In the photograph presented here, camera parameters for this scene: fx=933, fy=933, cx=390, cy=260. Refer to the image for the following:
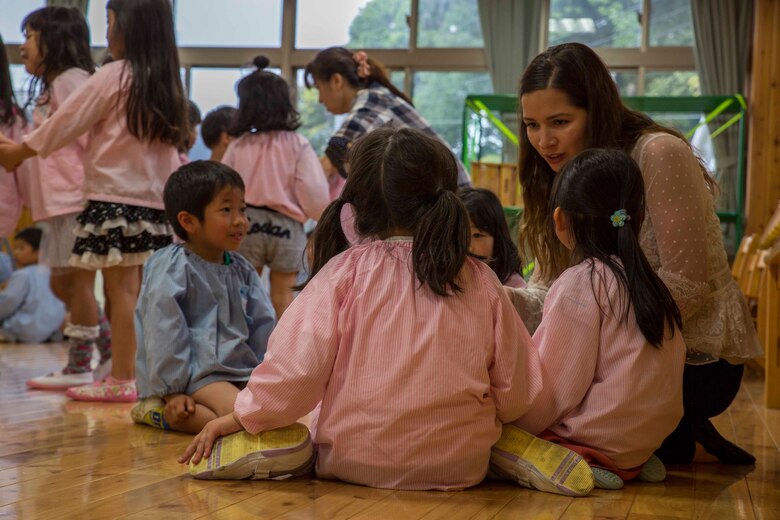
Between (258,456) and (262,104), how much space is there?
211 centimetres

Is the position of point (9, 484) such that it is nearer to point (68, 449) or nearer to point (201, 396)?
point (68, 449)

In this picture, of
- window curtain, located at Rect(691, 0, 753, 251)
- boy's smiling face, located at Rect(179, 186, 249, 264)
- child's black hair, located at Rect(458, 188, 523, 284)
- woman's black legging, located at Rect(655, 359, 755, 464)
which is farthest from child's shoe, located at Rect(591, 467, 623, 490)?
window curtain, located at Rect(691, 0, 753, 251)

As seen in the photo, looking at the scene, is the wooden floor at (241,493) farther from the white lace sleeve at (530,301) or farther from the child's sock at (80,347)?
the child's sock at (80,347)

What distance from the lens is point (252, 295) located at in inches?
100

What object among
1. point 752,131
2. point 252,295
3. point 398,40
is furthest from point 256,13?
point 252,295

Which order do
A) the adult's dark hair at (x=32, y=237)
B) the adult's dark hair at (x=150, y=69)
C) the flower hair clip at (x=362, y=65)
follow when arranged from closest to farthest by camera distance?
the adult's dark hair at (x=150, y=69) < the flower hair clip at (x=362, y=65) < the adult's dark hair at (x=32, y=237)

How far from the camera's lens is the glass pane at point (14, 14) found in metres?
7.89

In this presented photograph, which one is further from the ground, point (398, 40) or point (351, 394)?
point (398, 40)

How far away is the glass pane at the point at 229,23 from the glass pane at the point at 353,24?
0.70ft

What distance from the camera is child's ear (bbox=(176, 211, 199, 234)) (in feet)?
8.07

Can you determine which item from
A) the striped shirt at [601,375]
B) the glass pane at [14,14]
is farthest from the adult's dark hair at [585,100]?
the glass pane at [14,14]

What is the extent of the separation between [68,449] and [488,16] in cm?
544

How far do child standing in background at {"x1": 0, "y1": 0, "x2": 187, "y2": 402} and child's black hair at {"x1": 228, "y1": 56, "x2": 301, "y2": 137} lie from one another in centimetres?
52

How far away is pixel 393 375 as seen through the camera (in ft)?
5.37
